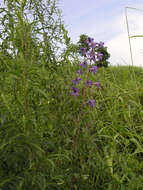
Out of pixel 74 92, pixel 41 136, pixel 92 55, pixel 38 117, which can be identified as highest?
pixel 92 55

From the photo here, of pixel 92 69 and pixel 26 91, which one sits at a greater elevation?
pixel 92 69

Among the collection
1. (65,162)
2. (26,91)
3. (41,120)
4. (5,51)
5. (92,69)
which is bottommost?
(65,162)

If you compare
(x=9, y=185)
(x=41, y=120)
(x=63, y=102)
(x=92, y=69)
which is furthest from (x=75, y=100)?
(x=9, y=185)

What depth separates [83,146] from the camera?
205 cm

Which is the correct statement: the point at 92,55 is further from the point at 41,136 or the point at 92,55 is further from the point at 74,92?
the point at 41,136

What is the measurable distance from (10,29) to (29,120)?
0.68m

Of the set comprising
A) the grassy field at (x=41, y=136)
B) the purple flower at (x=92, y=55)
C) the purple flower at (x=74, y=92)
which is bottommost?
the grassy field at (x=41, y=136)

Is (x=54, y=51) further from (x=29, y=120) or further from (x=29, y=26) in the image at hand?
(x=29, y=120)

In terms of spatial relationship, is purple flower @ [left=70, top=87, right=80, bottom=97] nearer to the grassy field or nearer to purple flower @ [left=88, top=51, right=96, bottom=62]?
the grassy field

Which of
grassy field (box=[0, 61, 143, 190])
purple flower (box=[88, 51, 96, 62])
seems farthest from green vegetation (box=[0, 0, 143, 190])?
purple flower (box=[88, 51, 96, 62])

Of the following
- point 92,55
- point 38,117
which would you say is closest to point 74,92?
point 92,55

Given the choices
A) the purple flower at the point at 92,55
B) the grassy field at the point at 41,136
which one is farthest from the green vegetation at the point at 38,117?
the purple flower at the point at 92,55

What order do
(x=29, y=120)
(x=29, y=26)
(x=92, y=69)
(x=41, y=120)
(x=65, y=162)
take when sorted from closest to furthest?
(x=29, y=120) → (x=29, y=26) → (x=41, y=120) → (x=92, y=69) → (x=65, y=162)

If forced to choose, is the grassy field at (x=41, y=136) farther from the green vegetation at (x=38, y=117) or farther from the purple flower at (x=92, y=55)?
the purple flower at (x=92, y=55)
